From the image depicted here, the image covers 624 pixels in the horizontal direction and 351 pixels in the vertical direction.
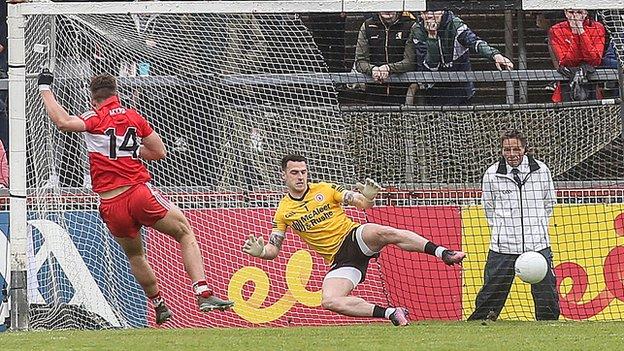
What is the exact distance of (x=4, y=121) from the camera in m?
14.7

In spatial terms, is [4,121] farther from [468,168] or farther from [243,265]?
[468,168]

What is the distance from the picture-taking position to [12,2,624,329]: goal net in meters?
13.2

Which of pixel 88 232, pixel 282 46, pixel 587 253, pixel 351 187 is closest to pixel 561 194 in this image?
pixel 587 253

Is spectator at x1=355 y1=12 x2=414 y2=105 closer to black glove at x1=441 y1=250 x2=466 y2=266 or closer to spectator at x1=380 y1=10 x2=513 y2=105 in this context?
spectator at x1=380 y1=10 x2=513 y2=105

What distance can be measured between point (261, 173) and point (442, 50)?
250 cm

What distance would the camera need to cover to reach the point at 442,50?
14.2 m

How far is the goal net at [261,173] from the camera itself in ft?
43.4

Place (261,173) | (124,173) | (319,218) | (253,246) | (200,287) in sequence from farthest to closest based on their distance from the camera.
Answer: (261,173) < (319,218) < (253,246) < (124,173) < (200,287)

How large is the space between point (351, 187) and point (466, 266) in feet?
4.86

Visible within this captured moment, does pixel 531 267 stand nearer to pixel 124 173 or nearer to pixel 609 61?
pixel 124 173

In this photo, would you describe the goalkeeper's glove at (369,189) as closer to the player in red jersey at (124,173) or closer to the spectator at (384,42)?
the player in red jersey at (124,173)

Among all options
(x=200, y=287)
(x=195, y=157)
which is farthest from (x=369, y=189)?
(x=195, y=157)

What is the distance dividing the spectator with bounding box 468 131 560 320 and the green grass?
1.22 m

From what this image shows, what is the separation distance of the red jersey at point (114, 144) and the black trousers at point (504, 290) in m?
3.81
